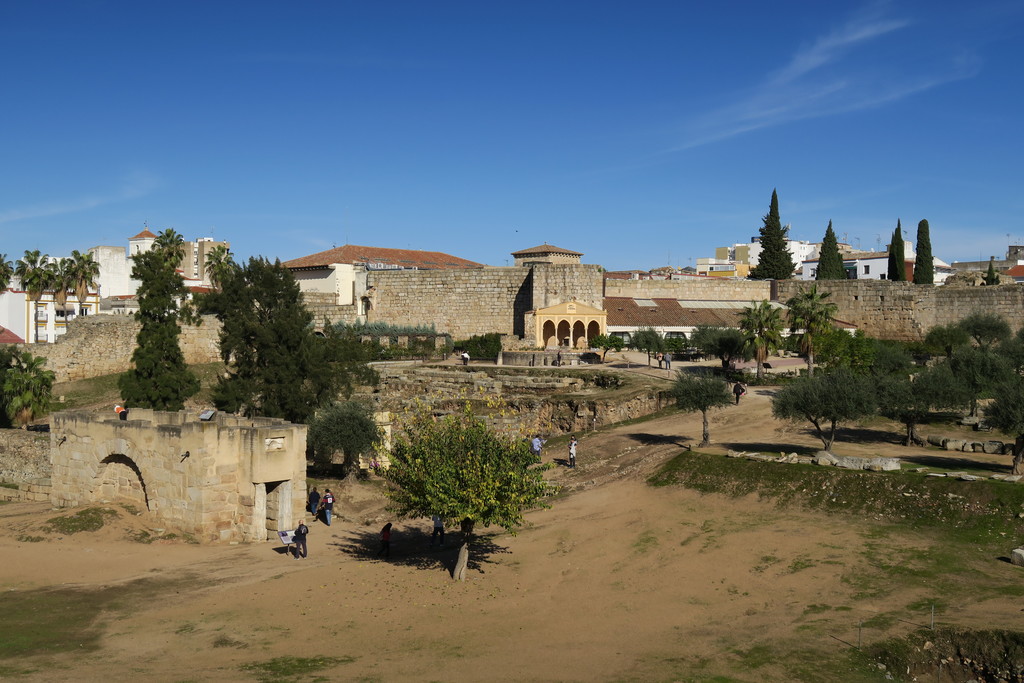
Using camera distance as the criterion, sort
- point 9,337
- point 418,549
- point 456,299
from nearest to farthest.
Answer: point 418,549, point 9,337, point 456,299

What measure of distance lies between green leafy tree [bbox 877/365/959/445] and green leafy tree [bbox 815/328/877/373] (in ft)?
29.1

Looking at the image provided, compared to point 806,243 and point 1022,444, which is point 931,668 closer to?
point 1022,444

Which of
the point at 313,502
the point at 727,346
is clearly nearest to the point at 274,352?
the point at 313,502

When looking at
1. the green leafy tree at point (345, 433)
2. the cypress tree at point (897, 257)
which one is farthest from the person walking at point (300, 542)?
the cypress tree at point (897, 257)

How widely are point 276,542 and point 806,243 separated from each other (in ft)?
310

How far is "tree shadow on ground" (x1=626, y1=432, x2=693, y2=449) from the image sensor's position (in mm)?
28058

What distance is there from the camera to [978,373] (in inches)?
1121

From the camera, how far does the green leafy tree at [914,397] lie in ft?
85.7

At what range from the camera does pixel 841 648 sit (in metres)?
14.0

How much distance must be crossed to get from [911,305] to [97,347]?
138ft

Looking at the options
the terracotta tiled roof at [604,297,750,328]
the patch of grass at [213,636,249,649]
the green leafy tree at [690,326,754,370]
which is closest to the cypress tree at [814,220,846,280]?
the terracotta tiled roof at [604,297,750,328]

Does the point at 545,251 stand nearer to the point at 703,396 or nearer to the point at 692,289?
the point at 692,289

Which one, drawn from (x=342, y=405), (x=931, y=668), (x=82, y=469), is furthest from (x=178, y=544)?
(x=931, y=668)

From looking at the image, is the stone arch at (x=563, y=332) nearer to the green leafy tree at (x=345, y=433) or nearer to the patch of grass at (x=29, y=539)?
the green leafy tree at (x=345, y=433)
